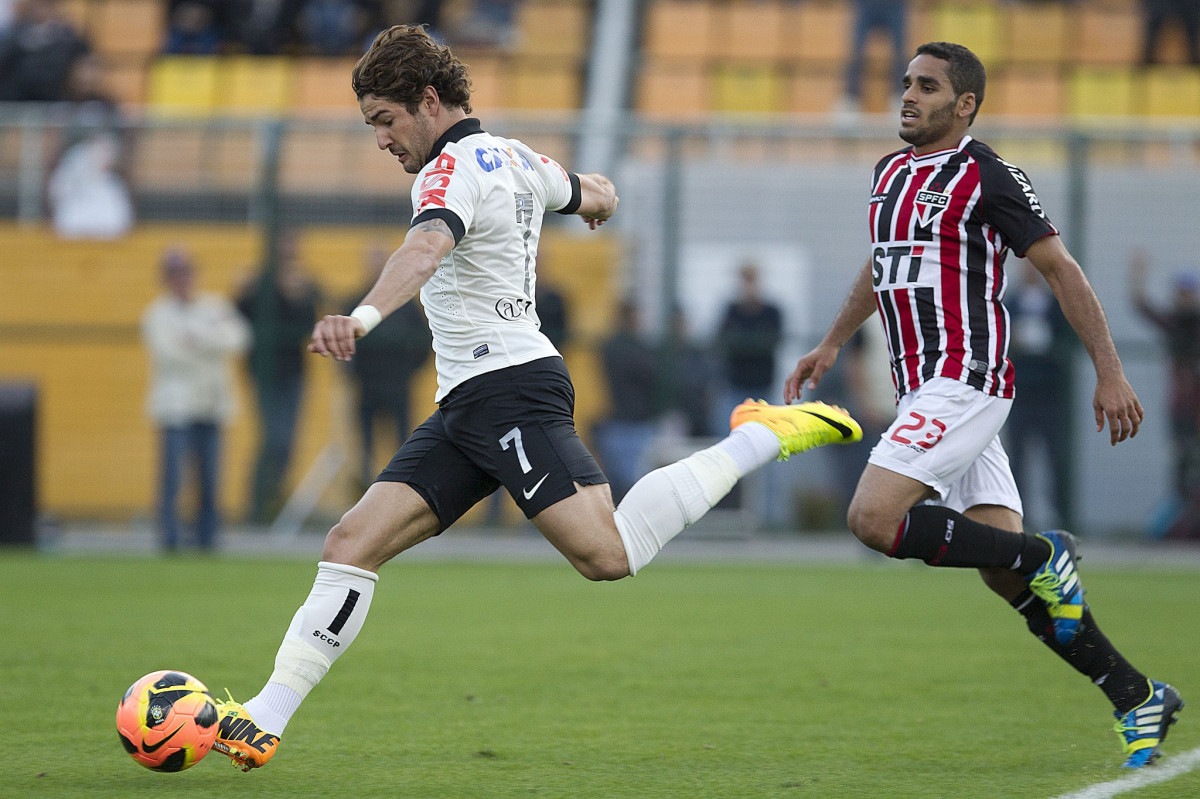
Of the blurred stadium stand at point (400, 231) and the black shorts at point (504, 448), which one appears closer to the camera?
the black shorts at point (504, 448)

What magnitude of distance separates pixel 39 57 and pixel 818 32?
30.7ft

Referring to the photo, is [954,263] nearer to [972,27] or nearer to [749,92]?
[749,92]

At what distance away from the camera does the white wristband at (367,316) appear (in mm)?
3861

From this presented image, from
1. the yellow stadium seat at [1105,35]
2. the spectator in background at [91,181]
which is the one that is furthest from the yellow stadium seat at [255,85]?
the yellow stadium seat at [1105,35]

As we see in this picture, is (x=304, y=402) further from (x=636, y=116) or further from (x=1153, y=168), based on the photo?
(x=1153, y=168)

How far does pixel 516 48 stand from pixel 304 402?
283 inches

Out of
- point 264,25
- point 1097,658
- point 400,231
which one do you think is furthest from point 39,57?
point 1097,658

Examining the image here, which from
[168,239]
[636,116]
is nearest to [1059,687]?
[168,239]

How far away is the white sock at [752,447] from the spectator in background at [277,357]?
366 inches

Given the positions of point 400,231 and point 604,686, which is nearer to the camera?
point 604,686

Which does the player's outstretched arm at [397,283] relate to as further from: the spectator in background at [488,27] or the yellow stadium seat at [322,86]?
the spectator in background at [488,27]

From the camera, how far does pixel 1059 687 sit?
6.37 m

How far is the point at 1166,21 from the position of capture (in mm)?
18375

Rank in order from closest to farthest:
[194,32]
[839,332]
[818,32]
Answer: [839,332] < [818,32] < [194,32]
